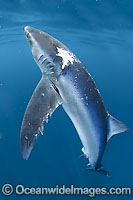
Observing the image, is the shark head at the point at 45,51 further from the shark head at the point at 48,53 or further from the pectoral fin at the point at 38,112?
the pectoral fin at the point at 38,112

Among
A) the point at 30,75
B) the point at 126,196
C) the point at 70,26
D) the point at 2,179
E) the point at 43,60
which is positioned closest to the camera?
the point at 43,60

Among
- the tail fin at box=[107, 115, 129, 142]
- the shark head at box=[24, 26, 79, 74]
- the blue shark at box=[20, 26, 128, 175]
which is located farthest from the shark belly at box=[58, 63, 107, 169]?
the shark head at box=[24, 26, 79, 74]

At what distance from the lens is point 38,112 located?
12.9ft

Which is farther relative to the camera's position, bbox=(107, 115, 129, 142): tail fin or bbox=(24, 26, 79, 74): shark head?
bbox=(107, 115, 129, 142): tail fin

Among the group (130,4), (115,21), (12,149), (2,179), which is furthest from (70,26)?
(2,179)

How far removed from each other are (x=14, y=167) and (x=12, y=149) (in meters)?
1.64

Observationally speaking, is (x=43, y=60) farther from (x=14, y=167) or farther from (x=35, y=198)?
(x=14, y=167)

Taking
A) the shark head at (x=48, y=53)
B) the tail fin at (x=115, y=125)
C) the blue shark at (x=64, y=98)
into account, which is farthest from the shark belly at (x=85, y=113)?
the shark head at (x=48, y=53)

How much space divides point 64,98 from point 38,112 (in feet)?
1.88

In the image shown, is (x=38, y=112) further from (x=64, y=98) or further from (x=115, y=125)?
(x=115, y=125)

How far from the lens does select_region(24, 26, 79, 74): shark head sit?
358 cm

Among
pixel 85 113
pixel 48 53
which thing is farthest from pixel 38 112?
pixel 48 53

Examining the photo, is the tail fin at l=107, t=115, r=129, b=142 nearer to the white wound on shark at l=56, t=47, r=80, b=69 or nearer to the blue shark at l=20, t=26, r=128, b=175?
the blue shark at l=20, t=26, r=128, b=175

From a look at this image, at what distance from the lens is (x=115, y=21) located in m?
13.9
